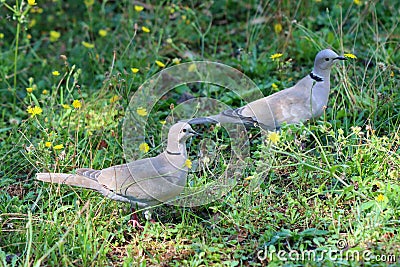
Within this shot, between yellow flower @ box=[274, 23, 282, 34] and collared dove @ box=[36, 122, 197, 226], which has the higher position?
yellow flower @ box=[274, 23, 282, 34]

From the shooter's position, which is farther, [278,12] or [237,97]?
[278,12]

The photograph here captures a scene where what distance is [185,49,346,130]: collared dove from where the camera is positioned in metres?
4.43

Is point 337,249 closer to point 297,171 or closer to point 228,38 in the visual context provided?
point 297,171

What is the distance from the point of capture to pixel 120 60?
5410 millimetres

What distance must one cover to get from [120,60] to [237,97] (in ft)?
Answer: 3.49

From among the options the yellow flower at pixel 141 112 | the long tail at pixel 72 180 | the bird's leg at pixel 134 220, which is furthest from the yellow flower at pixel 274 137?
the yellow flower at pixel 141 112

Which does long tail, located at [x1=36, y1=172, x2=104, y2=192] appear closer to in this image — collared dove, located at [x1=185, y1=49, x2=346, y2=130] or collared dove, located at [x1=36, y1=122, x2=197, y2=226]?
collared dove, located at [x1=36, y1=122, x2=197, y2=226]

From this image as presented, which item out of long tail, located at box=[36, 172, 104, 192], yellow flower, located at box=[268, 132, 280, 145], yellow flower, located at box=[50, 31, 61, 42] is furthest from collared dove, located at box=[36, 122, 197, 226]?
yellow flower, located at box=[50, 31, 61, 42]

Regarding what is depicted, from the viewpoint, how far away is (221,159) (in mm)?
4324

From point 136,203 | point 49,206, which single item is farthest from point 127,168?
point 49,206

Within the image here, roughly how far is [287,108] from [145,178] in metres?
1.26

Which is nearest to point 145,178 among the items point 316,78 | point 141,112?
point 141,112

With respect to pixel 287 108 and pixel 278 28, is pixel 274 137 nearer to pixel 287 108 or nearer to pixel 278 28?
pixel 287 108

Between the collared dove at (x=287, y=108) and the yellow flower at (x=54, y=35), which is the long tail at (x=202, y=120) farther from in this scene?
the yellow flower at (x=54, y=35)
